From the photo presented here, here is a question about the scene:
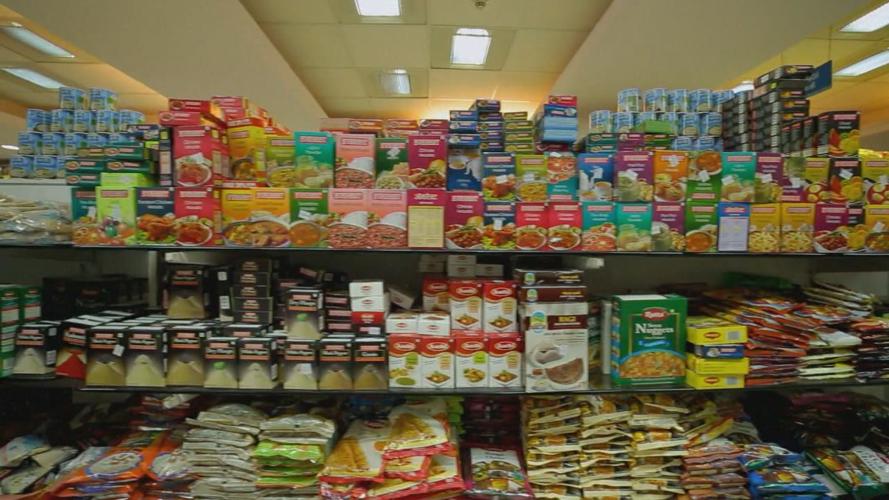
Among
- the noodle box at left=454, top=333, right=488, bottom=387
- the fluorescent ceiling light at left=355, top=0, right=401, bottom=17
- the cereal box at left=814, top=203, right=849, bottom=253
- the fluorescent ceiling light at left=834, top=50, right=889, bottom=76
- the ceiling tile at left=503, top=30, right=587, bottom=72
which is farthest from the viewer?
the fluorescent ceiling light at left=834, top=50, right=889, bottom=76

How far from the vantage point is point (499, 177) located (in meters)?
1.78

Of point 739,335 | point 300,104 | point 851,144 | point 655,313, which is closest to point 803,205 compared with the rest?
point 851,144

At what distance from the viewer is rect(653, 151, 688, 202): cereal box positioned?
69.5 inches

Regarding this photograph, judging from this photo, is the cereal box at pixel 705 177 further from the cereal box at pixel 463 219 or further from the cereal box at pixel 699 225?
the cereal box at pixel 463 219

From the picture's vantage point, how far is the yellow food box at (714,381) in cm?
171

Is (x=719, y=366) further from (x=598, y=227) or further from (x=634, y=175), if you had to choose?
(x=634, y=175)

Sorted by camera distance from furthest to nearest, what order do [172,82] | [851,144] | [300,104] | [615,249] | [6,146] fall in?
[6,146], [300,104], [172,82], [851,144], [615,249]

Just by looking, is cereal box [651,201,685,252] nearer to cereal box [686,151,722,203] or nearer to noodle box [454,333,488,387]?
cereal box [686,151,722,203]

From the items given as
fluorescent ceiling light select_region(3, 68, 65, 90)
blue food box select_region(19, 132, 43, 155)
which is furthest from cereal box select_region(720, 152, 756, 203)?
fluorescent ceiling light select_region(3, 68, 65, 90)

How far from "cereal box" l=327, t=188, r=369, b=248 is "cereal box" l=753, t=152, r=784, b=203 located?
1609mm

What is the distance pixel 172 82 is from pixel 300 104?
1.50 meters

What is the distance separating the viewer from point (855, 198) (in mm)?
1842

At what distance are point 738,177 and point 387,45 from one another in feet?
11.6

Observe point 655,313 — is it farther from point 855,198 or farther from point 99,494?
point 99,494
